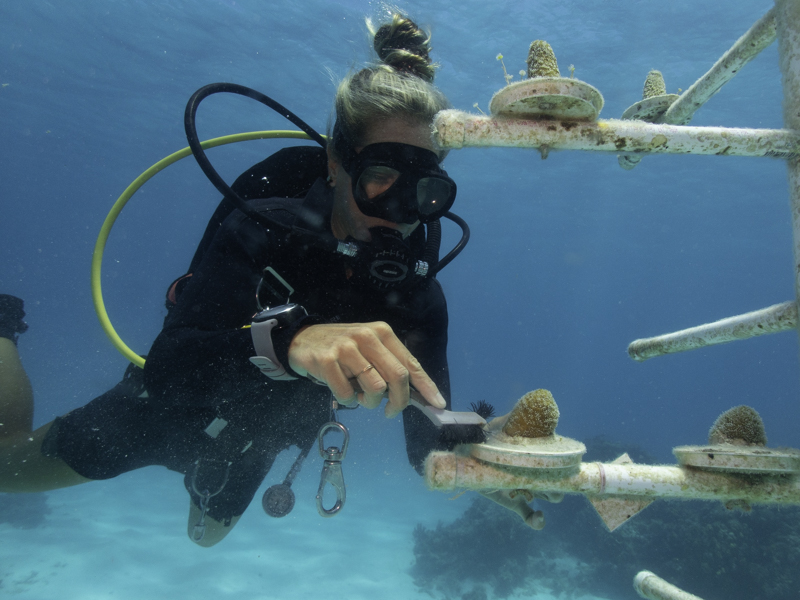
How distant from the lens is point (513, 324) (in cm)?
11244

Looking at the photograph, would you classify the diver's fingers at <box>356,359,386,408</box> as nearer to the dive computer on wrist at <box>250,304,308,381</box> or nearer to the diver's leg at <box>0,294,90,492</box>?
the dive computer on wrist at <box>250,304,308,381</box>

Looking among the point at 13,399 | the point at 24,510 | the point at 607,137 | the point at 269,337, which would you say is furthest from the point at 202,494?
the point at 24,510

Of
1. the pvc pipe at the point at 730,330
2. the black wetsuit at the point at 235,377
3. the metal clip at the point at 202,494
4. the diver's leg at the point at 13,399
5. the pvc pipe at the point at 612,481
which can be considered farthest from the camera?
the diver's leg at the point at 13,399

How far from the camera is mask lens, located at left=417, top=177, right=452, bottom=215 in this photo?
9.34 feet

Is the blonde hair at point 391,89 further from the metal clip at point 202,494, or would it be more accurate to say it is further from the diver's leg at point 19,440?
the diver's leg at point 19,440

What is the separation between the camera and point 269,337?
5.57ft

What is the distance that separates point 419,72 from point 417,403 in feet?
8.07

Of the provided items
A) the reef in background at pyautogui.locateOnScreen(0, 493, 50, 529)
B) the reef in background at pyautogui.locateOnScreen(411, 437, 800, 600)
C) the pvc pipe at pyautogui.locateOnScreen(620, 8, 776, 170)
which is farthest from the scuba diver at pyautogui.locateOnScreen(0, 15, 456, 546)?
the reef in background at pyautogui.locateOnScreen(0, 493, 50, 529)

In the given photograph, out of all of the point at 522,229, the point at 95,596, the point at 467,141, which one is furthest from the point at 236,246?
the point at 522,229

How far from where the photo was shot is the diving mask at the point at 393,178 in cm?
272

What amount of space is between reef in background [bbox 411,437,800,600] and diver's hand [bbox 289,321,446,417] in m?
10.1

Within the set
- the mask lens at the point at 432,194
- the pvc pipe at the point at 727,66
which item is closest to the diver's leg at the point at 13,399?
the mask lens at the point at 432,194

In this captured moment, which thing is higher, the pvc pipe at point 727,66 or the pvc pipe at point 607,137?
the pvc pipe at point 727,66

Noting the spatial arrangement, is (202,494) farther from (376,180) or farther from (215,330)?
(376,180)
